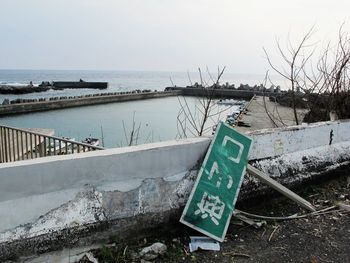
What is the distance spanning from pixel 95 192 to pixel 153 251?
0.62 m

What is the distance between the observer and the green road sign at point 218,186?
9.78ft

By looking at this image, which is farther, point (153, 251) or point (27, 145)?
point (27, 145)

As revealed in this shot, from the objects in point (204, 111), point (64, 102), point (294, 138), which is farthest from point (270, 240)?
point (64, 102)

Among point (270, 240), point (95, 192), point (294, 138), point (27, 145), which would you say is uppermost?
point (294, 138)

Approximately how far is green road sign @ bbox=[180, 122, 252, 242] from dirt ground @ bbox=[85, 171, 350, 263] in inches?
5.1

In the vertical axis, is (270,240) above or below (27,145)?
above

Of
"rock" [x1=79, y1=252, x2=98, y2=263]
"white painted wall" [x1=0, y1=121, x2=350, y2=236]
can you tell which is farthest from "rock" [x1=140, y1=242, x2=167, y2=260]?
"white painted wall" [x1=0, y1=121, x2=350, y2=236]

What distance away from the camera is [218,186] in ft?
10.2

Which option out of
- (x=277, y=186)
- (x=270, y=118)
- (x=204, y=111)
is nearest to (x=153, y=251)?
(x=277, y=186)

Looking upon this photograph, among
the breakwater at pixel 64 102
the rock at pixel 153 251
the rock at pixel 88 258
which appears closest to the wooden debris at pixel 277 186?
the rock at pixel 153 251

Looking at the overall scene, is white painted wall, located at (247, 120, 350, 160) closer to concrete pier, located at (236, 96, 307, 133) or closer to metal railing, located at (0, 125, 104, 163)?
concrete pier, located at (236, 96, 307, 133)

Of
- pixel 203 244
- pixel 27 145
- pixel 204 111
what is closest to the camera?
pixel 203 244

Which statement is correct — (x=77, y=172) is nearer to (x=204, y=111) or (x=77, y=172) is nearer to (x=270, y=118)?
(x=204, y=111)

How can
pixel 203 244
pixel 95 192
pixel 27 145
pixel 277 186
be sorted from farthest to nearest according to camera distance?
pixel 27 145 → pixel 277 186 → pixel 203 244 → pixel 95 192
